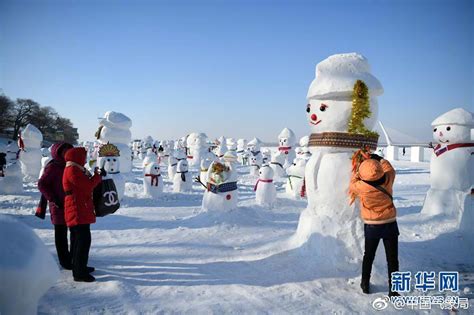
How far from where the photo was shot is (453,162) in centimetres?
679

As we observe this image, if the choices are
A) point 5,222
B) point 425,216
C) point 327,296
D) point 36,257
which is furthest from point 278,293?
point 425,216

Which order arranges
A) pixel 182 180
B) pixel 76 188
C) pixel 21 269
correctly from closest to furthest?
pixel 21 269
pixel 76 188
pixel 182 180

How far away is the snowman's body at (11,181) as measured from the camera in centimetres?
988

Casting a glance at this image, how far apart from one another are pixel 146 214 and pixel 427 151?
25519 millimetres

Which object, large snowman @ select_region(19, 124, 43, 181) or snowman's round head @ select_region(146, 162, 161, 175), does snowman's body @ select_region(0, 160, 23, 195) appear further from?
snowman's round head @ select_region(146, 162, 161, 175)

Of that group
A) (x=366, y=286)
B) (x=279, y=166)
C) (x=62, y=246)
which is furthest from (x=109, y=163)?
(x=279, y=166)

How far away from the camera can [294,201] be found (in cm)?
951

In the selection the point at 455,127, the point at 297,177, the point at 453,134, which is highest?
the point at 455,127

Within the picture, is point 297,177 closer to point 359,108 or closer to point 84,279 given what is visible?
point 359,108

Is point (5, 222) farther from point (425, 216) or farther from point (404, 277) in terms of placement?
point (425, 216)

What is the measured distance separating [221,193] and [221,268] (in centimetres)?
303

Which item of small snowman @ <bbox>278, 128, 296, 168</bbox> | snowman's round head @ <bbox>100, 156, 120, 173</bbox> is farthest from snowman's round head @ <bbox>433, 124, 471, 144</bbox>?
small snowman @ <bbox>278, 128, 296, 168</bbox>

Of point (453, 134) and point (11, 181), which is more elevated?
point (453, 134)

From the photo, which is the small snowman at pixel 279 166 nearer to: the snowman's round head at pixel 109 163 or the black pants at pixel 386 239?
the snowman's round head at pixel 109 163
